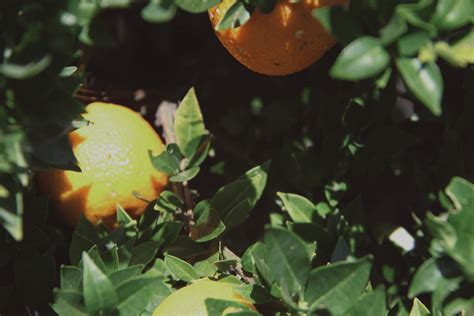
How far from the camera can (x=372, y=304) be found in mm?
943

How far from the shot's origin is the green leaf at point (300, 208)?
49.0 inches

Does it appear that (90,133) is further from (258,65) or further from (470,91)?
(470,91)

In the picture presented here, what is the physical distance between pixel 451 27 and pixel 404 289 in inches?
24.7

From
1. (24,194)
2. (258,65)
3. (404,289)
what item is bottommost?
(404,289)

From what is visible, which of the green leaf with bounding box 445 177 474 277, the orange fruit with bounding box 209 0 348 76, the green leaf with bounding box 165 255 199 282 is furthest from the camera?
the green leaf with bounding box 165 255 199 282

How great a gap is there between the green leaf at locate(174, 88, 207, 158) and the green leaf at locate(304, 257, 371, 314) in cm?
37

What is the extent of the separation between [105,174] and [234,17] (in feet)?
1.30

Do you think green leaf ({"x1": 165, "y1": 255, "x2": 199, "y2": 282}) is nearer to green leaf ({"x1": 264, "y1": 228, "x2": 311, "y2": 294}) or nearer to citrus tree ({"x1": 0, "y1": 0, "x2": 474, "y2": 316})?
citrus tree ({"x1": 0, "y1": 0, "x2": 474, "y2": 316})

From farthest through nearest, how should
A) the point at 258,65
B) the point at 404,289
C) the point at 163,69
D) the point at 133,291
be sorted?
the point at 163,69 → the point at 404,289 → the point at 258,65 → the point at 133,291

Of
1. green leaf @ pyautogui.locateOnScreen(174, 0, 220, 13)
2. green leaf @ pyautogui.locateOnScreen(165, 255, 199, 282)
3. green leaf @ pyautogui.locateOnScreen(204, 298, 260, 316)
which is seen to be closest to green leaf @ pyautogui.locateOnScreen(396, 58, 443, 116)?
green leaf @ pyautogui.locateOnScreen(174, 0, 220, 13)

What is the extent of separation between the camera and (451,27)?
2.87 feet

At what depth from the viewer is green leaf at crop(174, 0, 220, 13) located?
A: 3.07 feet

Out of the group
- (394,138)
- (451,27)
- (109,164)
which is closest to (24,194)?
(109,164)

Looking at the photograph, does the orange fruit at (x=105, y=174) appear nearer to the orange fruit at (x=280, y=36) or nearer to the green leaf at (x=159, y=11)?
the orange fruit at (x=280, y=36)
